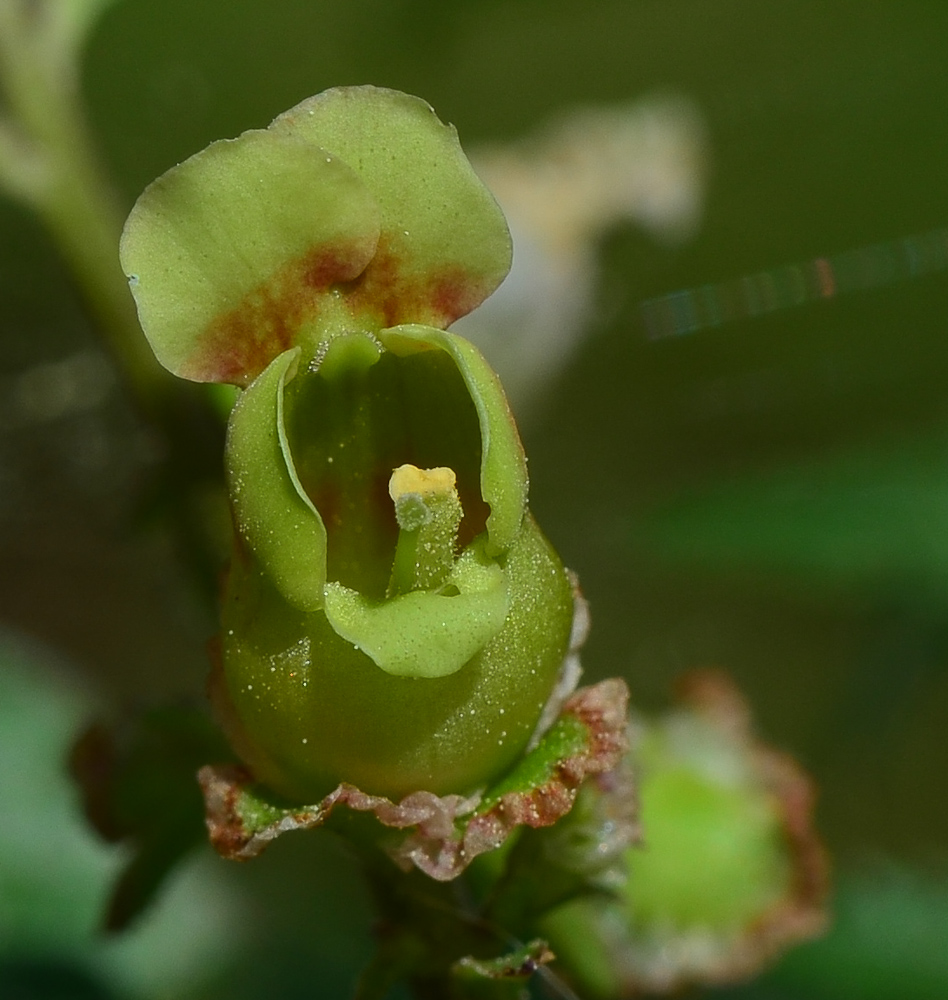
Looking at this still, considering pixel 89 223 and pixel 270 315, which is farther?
pixel 89 223

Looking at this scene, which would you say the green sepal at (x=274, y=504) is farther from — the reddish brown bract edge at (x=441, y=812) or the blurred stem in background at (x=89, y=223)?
the blurred stem in background at (x=89, y=223)

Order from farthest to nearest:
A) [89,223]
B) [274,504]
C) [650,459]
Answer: [650,459], [89,223], [274,504]

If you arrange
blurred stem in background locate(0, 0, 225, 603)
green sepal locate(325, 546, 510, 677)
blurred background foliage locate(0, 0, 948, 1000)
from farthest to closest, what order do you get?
1. blurred background foliage locate(0, 0, 948, 1000)
2. blurred stem in background locate(0, 0, 225, 603)
3. green sepal locate(325, 546, 510, 677)

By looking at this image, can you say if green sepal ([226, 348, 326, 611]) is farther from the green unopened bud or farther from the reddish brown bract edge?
the green unopened bud

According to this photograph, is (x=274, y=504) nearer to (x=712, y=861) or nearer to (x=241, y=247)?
(x=241, y=247)

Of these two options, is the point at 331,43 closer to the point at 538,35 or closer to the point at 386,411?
the point at 538,35

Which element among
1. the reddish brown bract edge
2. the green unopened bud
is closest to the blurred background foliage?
the green unopened bud

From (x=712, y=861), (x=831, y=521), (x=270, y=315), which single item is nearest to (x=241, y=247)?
(x=270, y=315)
